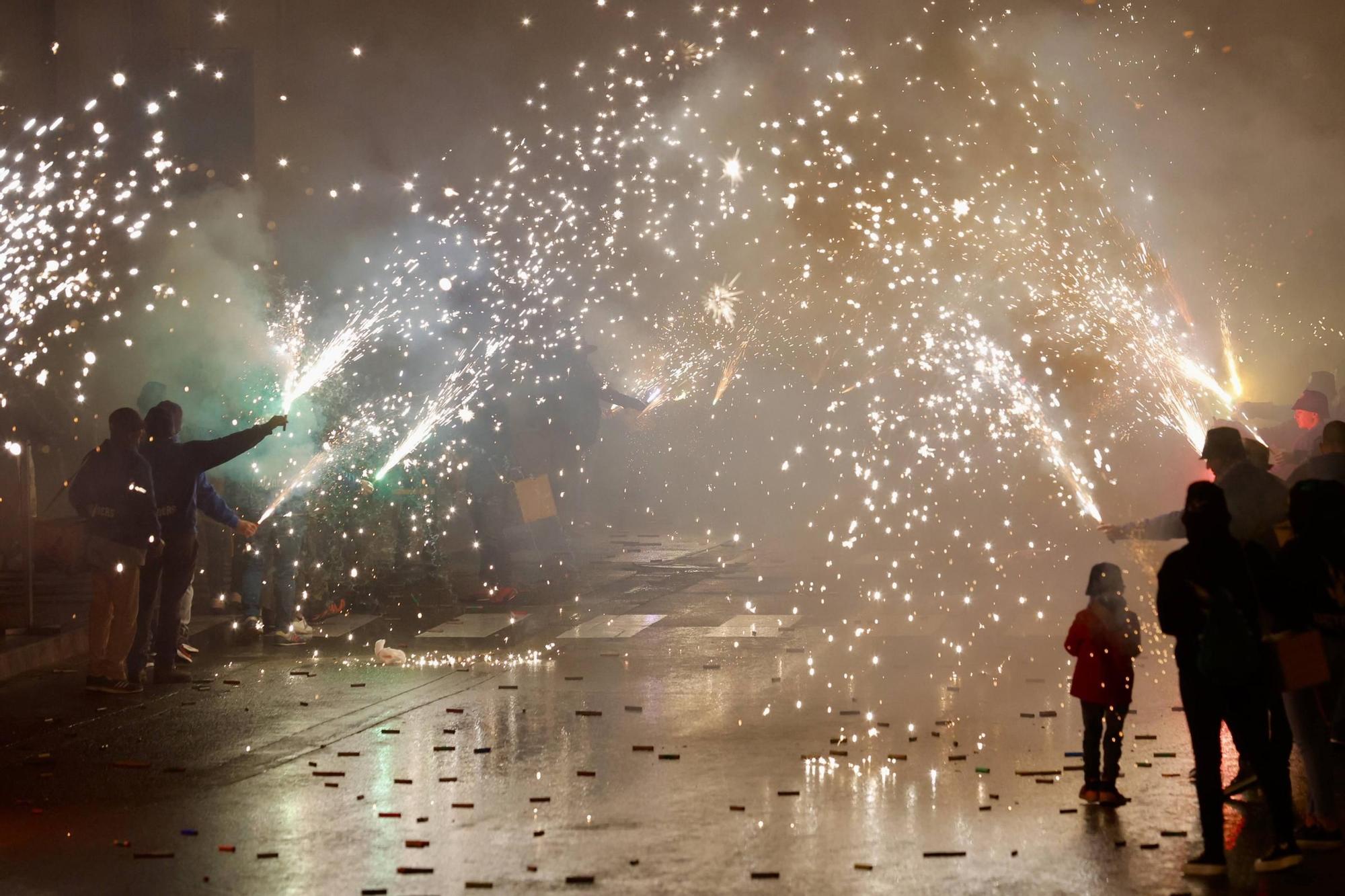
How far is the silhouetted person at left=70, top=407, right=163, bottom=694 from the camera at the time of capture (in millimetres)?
9242

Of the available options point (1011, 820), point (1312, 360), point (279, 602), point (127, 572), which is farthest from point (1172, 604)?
point (1312, 360)

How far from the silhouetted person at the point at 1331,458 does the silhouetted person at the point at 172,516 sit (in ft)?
22.4

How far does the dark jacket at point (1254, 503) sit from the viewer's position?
611 cm

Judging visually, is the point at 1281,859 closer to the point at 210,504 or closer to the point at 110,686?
the point at 110,686

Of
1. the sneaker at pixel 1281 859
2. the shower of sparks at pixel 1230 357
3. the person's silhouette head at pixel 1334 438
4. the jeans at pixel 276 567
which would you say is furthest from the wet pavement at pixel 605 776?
the shower of sparks at pixel 1230 357

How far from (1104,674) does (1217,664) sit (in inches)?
42.6

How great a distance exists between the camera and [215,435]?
12039 mm

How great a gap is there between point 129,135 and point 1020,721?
50.9ft

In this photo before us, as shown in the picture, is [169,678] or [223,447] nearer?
[169,678]

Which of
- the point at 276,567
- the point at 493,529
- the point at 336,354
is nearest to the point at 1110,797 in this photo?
the point at 276,567

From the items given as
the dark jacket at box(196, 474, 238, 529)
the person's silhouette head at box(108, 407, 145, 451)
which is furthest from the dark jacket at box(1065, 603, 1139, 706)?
the dark jacket at box(196, 474, 238, 529)

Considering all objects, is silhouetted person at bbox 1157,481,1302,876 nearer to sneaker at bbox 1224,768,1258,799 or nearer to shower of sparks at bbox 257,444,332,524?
sneaker at bbox 1224,768,1258,799

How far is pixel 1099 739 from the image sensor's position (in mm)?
6125

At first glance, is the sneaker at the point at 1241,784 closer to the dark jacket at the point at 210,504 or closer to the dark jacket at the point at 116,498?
the dark jacket at the point at 116,498
